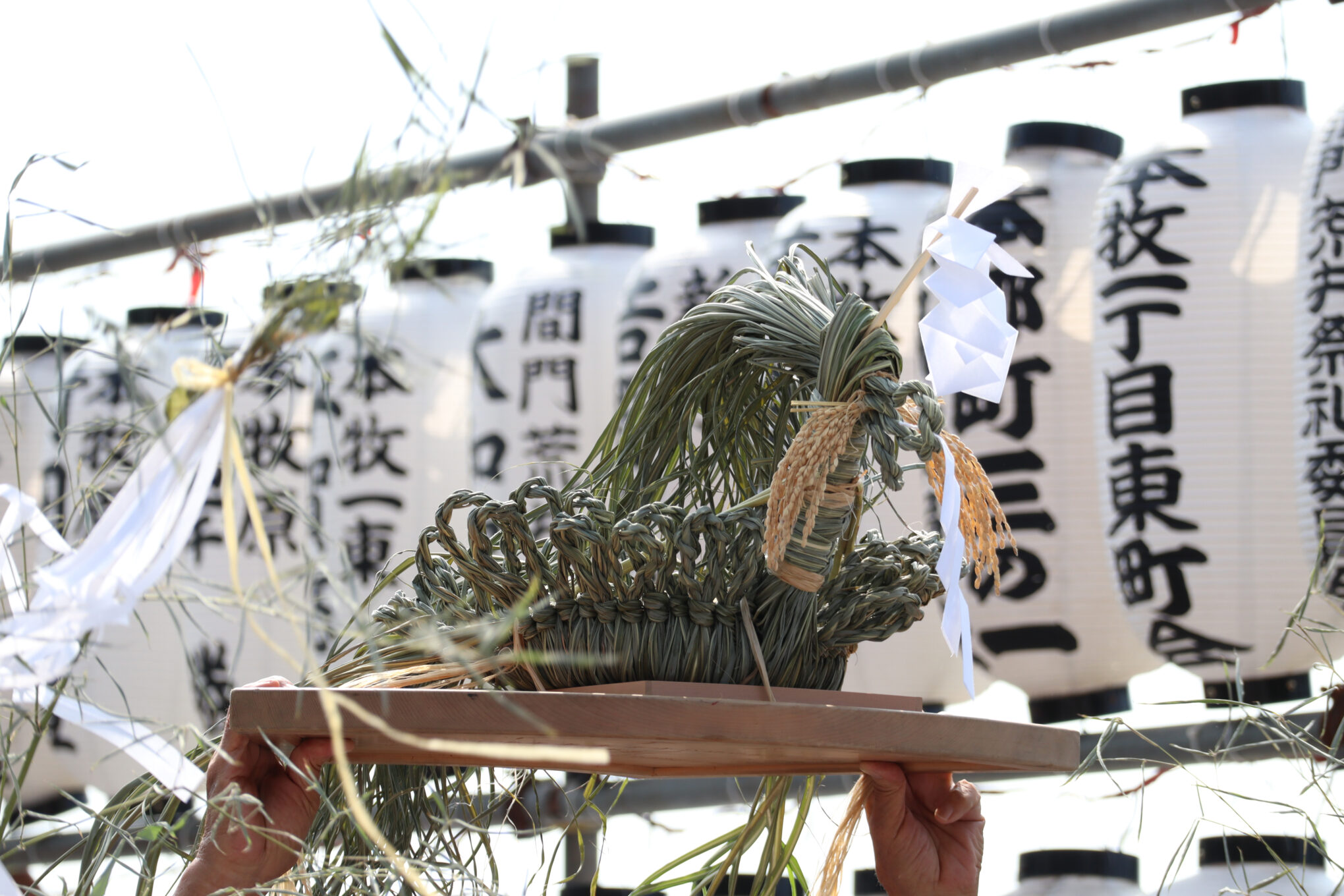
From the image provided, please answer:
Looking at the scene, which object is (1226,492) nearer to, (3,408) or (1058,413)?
(1058,413)

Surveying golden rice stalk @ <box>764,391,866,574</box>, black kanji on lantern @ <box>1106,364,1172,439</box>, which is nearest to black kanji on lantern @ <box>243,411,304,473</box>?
black kanji on lantern @ <box>1106,364,1172,439</box>

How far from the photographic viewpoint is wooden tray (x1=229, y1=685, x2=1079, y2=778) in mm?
458

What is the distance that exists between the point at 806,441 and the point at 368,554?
2101 mm

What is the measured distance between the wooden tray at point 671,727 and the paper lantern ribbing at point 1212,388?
4.52 feet

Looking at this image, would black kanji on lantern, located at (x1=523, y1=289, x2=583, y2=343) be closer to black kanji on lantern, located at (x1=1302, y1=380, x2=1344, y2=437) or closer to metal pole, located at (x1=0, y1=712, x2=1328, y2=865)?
metal pole, located at (x1=0, y1=712, x2=1328, y2=865)

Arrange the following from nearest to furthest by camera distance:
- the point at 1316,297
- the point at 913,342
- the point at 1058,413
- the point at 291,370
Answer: the point at 291,370 → the point at 1316,297 → the point at 1058,413 → the point at 913,342

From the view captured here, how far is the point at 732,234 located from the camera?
91.7 inches

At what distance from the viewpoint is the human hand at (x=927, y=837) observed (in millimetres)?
577

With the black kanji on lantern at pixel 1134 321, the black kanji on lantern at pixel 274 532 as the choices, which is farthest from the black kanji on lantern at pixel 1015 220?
the black kanji on lantern at pixel 274 532

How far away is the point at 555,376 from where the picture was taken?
94.7 inches

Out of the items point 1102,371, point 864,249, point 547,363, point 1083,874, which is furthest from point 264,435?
point 1083,874

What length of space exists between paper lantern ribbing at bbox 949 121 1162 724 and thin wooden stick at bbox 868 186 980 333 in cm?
150

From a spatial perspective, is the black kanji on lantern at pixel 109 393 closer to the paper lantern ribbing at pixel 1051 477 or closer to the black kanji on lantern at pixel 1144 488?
the paper lantern ribbing at pixel 1051 477

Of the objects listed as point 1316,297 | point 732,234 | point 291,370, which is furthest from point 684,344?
point 732,234
